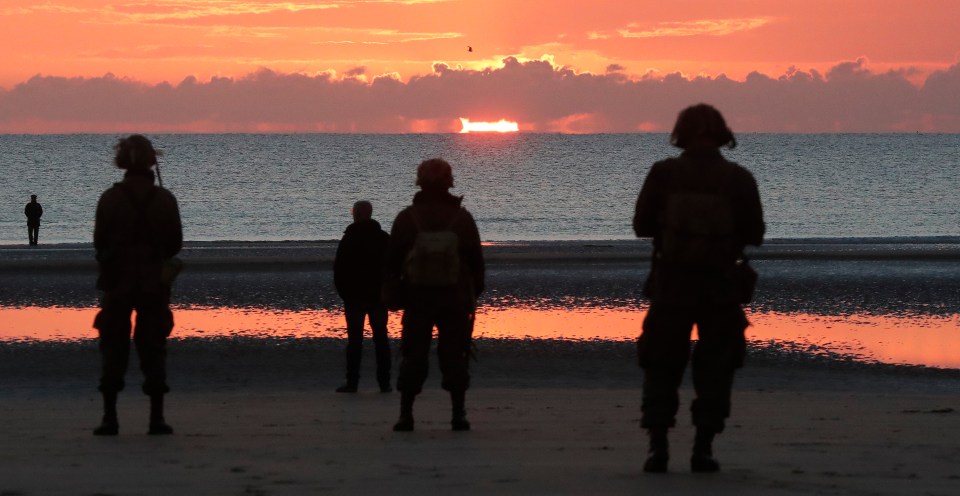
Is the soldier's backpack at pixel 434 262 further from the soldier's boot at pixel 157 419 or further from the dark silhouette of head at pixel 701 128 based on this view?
the dark silhouette of head at pixel 701 128

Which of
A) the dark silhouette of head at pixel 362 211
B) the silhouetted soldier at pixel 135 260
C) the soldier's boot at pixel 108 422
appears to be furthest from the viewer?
the dark silhouette of head at pixel 362 211

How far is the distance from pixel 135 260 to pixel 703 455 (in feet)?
11.0

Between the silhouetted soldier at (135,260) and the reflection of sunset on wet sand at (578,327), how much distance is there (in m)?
9.26

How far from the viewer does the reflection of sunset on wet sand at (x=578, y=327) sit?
16094 mm

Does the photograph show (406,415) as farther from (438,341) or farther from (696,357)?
(696,357)

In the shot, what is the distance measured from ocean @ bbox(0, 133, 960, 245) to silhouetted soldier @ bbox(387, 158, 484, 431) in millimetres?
41923

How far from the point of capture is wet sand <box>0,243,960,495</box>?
611cm

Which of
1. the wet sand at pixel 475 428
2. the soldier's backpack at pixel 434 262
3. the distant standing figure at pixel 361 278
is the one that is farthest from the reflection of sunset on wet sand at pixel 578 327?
the soldier's backpack at pixel 434 262

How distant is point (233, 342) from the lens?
53.7ft

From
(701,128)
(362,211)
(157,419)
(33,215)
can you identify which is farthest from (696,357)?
(33,215)

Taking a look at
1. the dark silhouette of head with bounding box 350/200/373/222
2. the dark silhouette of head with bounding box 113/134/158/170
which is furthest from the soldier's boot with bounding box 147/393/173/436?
the dark silhouette of head with bounding box 350/200/373/222

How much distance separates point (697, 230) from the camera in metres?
6.36

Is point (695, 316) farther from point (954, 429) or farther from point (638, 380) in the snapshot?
point (638, 380)

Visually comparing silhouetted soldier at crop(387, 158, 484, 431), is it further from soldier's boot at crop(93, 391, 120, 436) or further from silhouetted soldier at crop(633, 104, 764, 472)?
silhouetted soldier at crop(633, 104, 764, 472)
